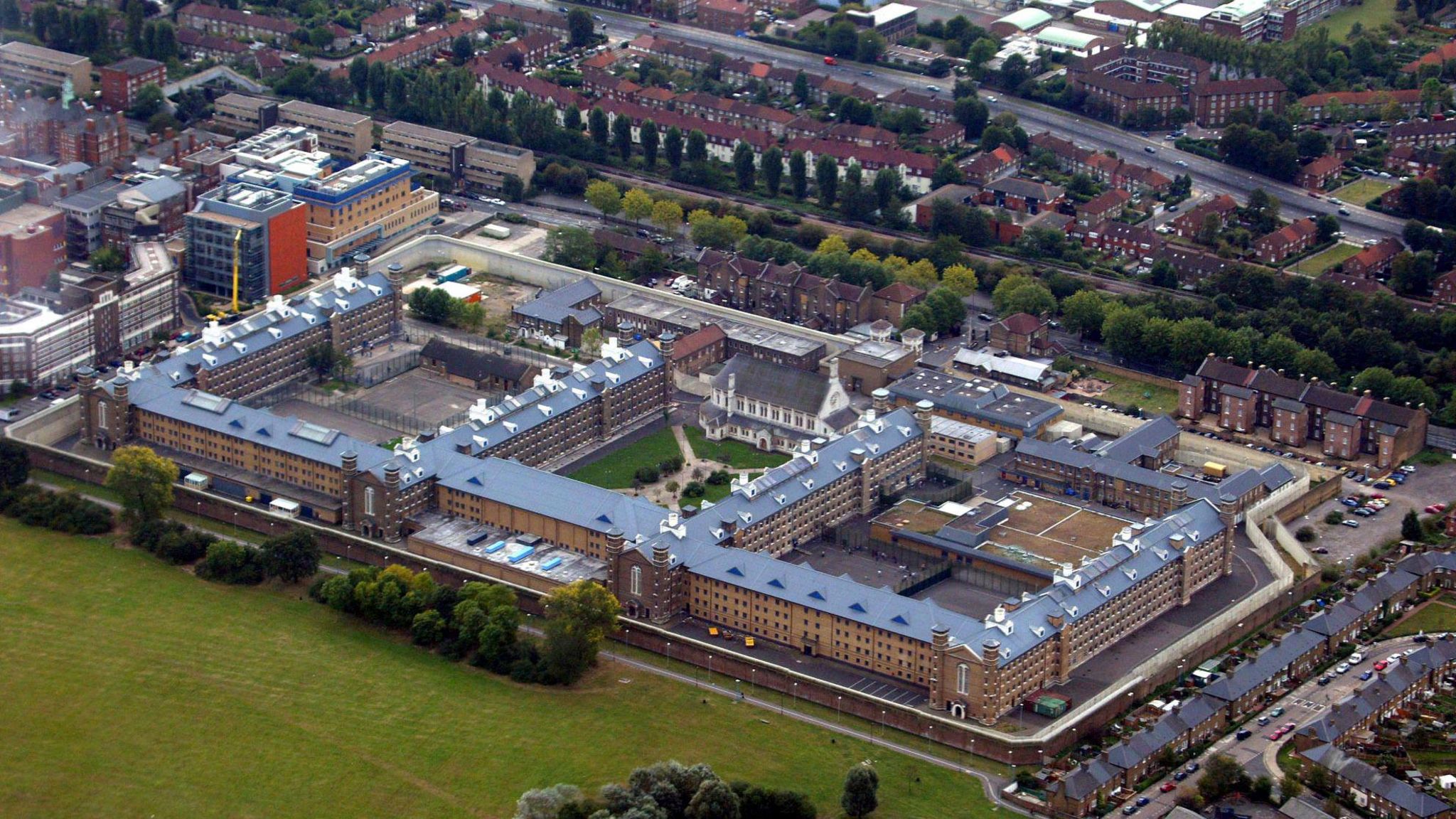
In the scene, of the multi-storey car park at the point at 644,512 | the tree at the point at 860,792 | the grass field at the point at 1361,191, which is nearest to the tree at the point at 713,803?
the tree at the point at 860,792

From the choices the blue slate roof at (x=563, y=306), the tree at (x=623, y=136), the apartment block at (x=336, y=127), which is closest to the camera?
the blue slate roof at (x=563, y=306)

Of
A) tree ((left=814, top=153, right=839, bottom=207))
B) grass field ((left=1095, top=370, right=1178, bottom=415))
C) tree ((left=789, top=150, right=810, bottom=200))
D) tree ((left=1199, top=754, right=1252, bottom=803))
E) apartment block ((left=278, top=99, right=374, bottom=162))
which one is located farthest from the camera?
apartment block ((left=278, top=99, right=374, bottom=162))

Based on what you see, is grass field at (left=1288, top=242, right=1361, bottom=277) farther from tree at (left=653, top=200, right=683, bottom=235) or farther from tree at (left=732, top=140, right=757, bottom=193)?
tree at (left=653, top=200, right=683, bottom=235)

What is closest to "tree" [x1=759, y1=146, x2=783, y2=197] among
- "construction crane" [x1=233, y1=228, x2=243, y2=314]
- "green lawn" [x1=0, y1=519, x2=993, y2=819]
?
"construction crane" [x1=233, y1=228, x2=243, y2=314]

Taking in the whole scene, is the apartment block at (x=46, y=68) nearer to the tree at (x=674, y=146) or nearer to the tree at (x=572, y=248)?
the tree at (x=572, y=248)

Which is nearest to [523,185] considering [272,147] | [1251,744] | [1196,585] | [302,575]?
[272,147]

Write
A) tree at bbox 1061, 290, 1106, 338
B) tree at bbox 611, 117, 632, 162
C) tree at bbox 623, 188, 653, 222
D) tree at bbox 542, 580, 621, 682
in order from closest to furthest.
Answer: tree at bbox 542, 580, 621, 682
tree at bbox 1061, 290, 1106, 338
tree at bbox 623, 188, 653, 222
tree at bbox 611, 117, 632, 162
